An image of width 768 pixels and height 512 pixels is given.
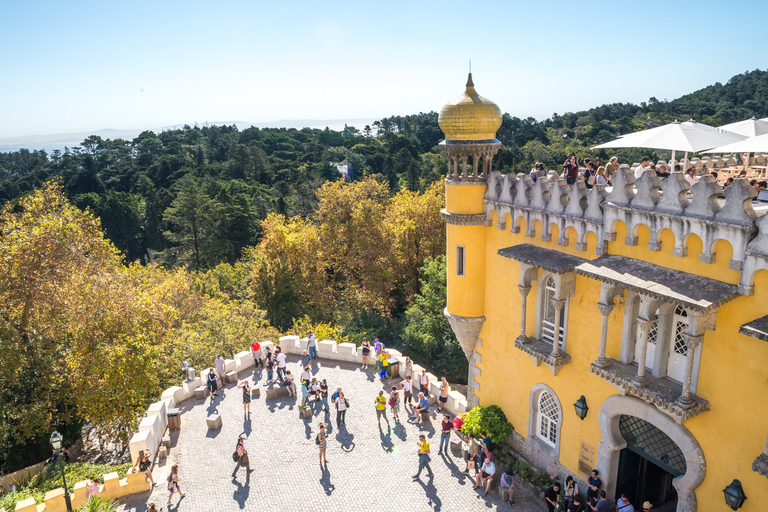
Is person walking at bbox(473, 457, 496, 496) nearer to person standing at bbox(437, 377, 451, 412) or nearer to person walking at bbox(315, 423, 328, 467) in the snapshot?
person standing at bbox(437, 377, 451, 412)

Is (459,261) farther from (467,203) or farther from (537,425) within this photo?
(537,425)

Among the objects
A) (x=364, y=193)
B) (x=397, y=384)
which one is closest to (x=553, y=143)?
(x=364, y=193)

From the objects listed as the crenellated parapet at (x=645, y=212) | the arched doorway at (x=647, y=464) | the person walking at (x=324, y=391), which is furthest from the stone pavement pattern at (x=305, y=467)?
the crenellated parapet at (x=645, y=212)

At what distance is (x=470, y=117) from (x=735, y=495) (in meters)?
11.5

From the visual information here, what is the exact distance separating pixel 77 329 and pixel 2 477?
5.23 metres

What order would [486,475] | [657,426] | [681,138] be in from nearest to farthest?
[657,426], [681,138], [486,475]

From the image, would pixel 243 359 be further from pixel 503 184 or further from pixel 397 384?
pixel 503 184

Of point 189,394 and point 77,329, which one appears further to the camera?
point 189,394

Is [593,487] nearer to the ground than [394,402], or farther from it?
farther from it

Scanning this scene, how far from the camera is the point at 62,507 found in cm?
1488

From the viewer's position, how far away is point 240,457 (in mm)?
16922

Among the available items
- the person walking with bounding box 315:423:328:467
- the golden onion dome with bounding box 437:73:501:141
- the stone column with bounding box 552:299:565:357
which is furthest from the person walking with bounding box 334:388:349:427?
the golden onion dome with bounding box 437:73:501:141

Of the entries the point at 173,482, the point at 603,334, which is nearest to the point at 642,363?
the point at 603,334

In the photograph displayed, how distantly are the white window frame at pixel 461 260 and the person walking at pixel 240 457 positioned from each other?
9.01m
